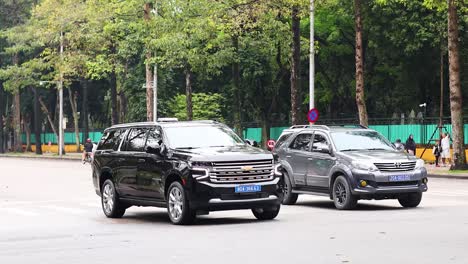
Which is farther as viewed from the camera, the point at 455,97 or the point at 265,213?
the point at 455,97

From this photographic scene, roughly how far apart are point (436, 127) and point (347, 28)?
16.9 metres

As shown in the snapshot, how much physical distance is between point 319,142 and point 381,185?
2.32 meters

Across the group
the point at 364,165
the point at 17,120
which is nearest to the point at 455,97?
the point at 364,165

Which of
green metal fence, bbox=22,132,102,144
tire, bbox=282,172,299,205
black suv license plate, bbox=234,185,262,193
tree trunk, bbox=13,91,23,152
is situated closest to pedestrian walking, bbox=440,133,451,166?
tire, bbox=282,172,299,205

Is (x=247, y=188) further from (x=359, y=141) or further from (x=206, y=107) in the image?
(x=206, y=107)

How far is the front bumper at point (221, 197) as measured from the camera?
17344 millimetres

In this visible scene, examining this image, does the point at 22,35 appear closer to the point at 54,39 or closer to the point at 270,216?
the point at 54,39

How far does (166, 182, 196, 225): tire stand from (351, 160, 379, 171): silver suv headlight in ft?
14.0

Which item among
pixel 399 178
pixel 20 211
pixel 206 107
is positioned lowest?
pixel 20 211

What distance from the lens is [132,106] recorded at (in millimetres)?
76562

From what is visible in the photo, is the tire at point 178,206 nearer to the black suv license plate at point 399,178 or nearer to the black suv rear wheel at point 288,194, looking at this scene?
the black suv license plate at point 399,178

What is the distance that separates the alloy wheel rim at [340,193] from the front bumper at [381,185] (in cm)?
50

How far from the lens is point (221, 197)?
1744 centimetres

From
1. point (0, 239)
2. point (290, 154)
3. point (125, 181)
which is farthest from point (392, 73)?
point (0, 239)
